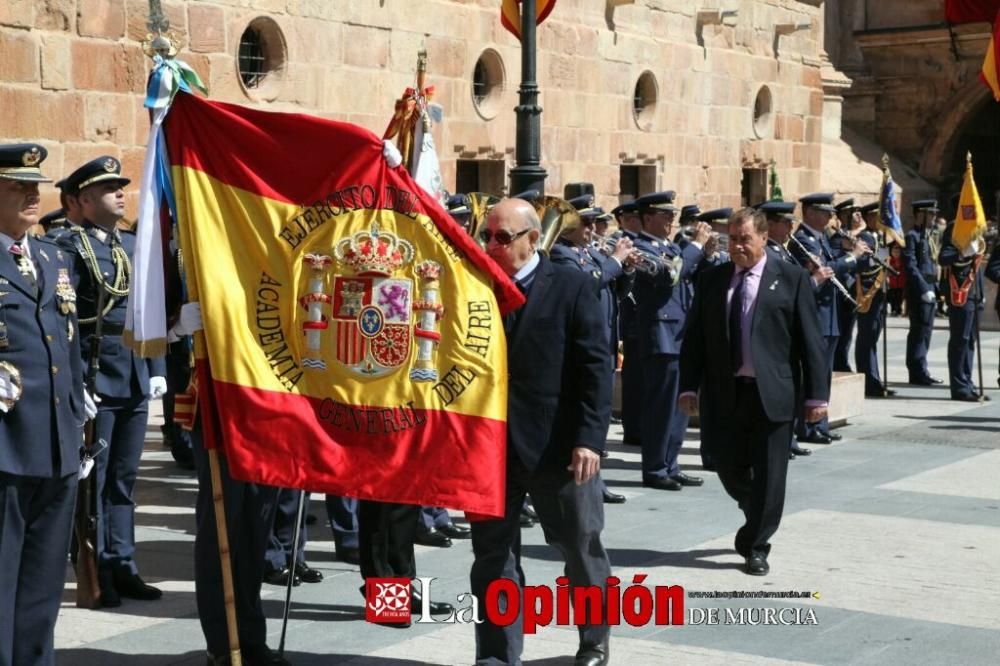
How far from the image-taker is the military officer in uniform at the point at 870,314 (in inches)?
663

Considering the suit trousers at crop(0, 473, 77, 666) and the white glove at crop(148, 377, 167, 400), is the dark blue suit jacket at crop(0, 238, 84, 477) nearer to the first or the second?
the suit trousers at crop(0, 473, 77, 666)

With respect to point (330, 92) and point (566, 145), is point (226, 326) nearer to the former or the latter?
point (330, 92)

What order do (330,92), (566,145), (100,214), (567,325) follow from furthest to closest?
(566,145), (330,92), (100,214), (567,325)

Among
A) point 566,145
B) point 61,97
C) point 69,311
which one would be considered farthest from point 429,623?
point 566,145

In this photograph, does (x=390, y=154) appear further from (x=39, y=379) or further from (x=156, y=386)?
(x=156, y=386)

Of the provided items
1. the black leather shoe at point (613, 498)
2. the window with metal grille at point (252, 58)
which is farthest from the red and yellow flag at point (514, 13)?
the black leather shoe at point (613, 498)

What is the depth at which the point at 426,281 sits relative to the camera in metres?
6.50

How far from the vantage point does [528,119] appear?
14562mm

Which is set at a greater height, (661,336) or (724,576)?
(661,336)

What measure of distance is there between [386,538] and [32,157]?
8.88ft

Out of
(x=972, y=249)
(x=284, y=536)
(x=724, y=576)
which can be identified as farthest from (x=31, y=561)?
(x=972, y=249)

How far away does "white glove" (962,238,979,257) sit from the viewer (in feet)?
57.1

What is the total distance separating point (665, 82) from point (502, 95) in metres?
4.46

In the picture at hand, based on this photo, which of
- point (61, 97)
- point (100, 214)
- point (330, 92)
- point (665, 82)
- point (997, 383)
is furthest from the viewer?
point (665, 82)
